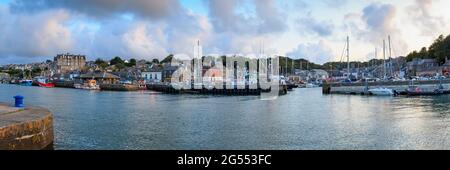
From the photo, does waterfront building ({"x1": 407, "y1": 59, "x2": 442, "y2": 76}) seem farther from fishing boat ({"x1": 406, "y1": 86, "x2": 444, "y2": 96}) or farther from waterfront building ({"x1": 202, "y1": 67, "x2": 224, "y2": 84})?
waterfront building ({"x1": 202, "y1": 67, "x2": 224, "y2": 84})

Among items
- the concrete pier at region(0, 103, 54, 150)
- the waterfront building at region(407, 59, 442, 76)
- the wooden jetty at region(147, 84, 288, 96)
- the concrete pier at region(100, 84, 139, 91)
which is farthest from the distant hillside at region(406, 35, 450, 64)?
the concrete pier at region(0, 103, 54, 150)

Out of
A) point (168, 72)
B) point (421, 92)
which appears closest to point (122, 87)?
point (168, 72)

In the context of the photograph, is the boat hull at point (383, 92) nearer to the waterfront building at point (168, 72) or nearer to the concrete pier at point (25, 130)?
the concrete pier at point (25, 130)

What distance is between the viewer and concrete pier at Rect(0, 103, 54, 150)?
48.4ft

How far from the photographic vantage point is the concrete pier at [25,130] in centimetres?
1476

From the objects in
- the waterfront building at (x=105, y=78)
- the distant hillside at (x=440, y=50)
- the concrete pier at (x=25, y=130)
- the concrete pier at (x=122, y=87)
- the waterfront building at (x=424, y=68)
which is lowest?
the concrete pier at (x=25, y=130)

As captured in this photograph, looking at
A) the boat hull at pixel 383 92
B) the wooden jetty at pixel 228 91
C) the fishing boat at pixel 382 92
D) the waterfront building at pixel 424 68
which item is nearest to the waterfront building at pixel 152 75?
the wooden jetty at pixel 228 91

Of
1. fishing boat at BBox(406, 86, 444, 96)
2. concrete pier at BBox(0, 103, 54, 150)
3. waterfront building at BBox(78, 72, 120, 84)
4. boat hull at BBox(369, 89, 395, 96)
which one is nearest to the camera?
concrete pier at BBox(0, 103, 54, 150)

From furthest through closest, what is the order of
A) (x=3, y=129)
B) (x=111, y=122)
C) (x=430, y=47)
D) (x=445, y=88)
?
(x=430, y=47)
(x=445, y=88)
(x=111, y=122)
(x=3, y=129)

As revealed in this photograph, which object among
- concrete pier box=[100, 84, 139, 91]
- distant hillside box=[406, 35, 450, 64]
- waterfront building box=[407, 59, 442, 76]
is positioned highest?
distant hillside box=[406, 35, 450, 64]
